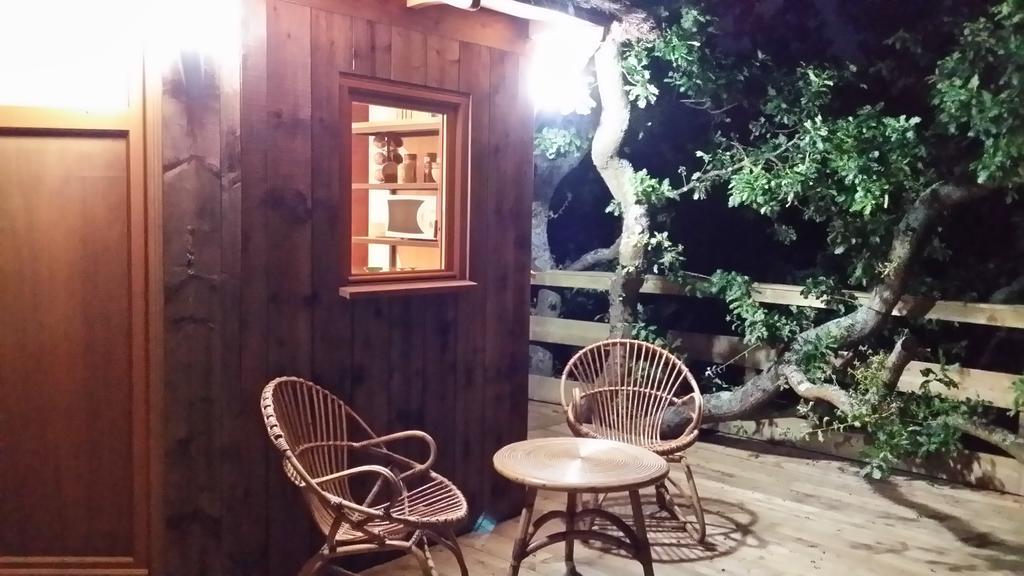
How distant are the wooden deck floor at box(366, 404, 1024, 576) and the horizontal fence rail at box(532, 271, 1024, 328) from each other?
91cm

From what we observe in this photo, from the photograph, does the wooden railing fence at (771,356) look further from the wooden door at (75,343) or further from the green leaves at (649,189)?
the wooden door at (75,343)

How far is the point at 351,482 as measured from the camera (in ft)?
10.7

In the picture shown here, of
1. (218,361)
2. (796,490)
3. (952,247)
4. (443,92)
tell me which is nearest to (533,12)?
(443,92)

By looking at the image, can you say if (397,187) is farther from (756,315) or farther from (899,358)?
(899,358)

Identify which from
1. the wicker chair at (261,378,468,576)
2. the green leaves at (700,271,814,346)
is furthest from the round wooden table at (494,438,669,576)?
the green leaves at (700,271,814,346)

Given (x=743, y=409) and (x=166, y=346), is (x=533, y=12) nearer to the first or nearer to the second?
(x=166, y=346)

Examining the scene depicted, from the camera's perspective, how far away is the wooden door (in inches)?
114

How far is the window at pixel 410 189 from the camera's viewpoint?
3473 millimetres

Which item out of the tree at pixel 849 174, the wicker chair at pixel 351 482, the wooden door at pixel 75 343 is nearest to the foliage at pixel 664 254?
the tree at pixel 849 174

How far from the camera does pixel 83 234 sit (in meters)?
2.94

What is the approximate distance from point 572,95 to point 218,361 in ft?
10.1

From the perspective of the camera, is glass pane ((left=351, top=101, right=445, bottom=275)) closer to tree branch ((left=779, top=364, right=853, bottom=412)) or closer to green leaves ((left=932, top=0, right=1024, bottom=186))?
tree branch ((left=779, top=364, right=853, bottom=412))

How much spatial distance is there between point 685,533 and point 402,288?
169 cm

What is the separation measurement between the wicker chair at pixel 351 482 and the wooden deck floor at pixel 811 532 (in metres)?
0.47
